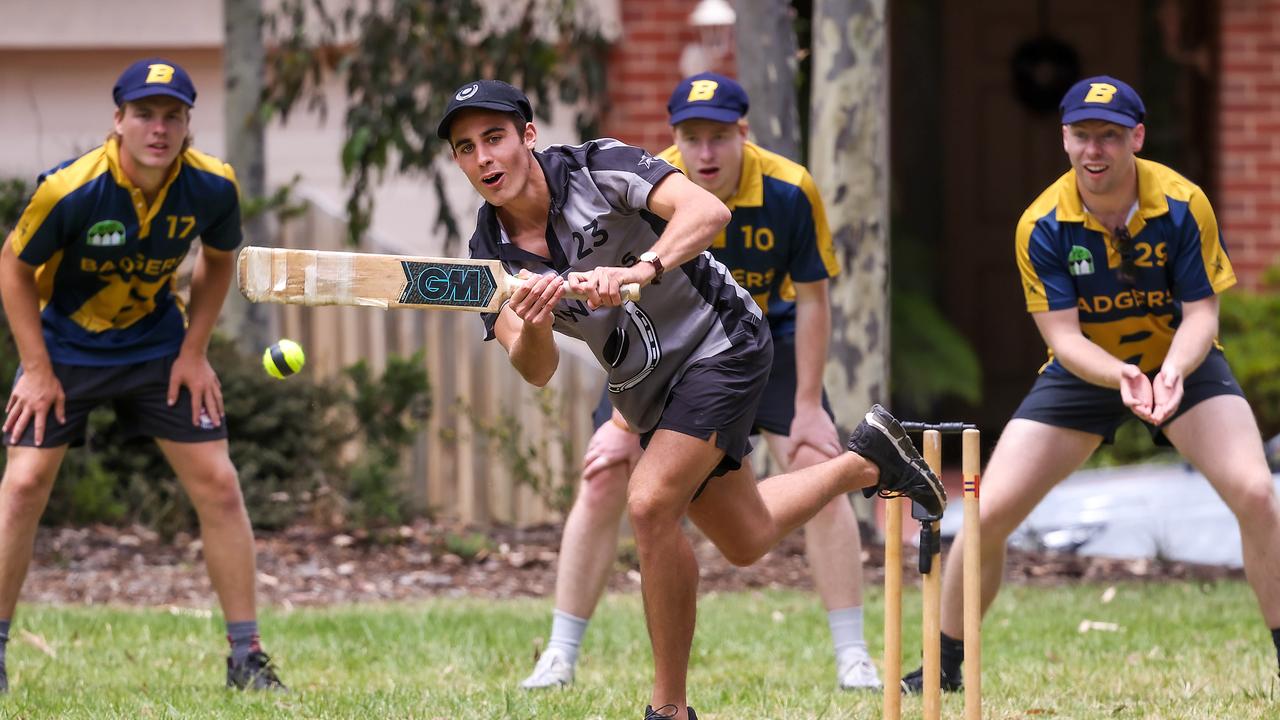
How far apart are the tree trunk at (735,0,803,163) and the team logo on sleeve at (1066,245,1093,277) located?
11.7ft

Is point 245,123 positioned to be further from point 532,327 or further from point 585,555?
point 532,327

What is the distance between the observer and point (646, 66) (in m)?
11.7

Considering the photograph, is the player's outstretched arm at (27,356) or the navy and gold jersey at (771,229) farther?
the navy and gold jersey at (771,229)

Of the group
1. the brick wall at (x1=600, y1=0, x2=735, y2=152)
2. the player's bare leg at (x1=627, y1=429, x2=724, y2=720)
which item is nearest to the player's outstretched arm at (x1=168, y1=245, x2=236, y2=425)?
the player's bare leg at (x1=627, y1=429, x2=724, y2=720)

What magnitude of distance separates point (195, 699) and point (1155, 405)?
331 cm

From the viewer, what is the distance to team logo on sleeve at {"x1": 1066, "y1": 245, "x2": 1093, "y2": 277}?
18.8ft

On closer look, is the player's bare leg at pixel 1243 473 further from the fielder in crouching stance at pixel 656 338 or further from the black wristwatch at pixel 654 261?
the black wristwatch at pixel 654 261

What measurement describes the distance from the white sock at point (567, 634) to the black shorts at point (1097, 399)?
5.88ft

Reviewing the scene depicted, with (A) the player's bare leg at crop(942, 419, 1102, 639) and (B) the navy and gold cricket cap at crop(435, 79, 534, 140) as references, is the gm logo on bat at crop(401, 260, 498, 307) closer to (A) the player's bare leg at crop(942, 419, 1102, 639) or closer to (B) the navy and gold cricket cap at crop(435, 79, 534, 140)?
(B) the navy and gold cricket cap at crop(435, 79, 534, 140)

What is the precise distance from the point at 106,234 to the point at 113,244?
4cm

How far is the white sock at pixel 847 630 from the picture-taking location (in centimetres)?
623

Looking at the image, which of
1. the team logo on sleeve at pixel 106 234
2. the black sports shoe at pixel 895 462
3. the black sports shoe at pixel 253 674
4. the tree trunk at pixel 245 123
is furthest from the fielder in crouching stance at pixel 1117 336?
the tree trunk at pixel 245 123

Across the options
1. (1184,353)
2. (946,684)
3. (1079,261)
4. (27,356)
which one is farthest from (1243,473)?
(27,356)

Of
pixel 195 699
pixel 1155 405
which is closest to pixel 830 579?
pixel 1155 405
